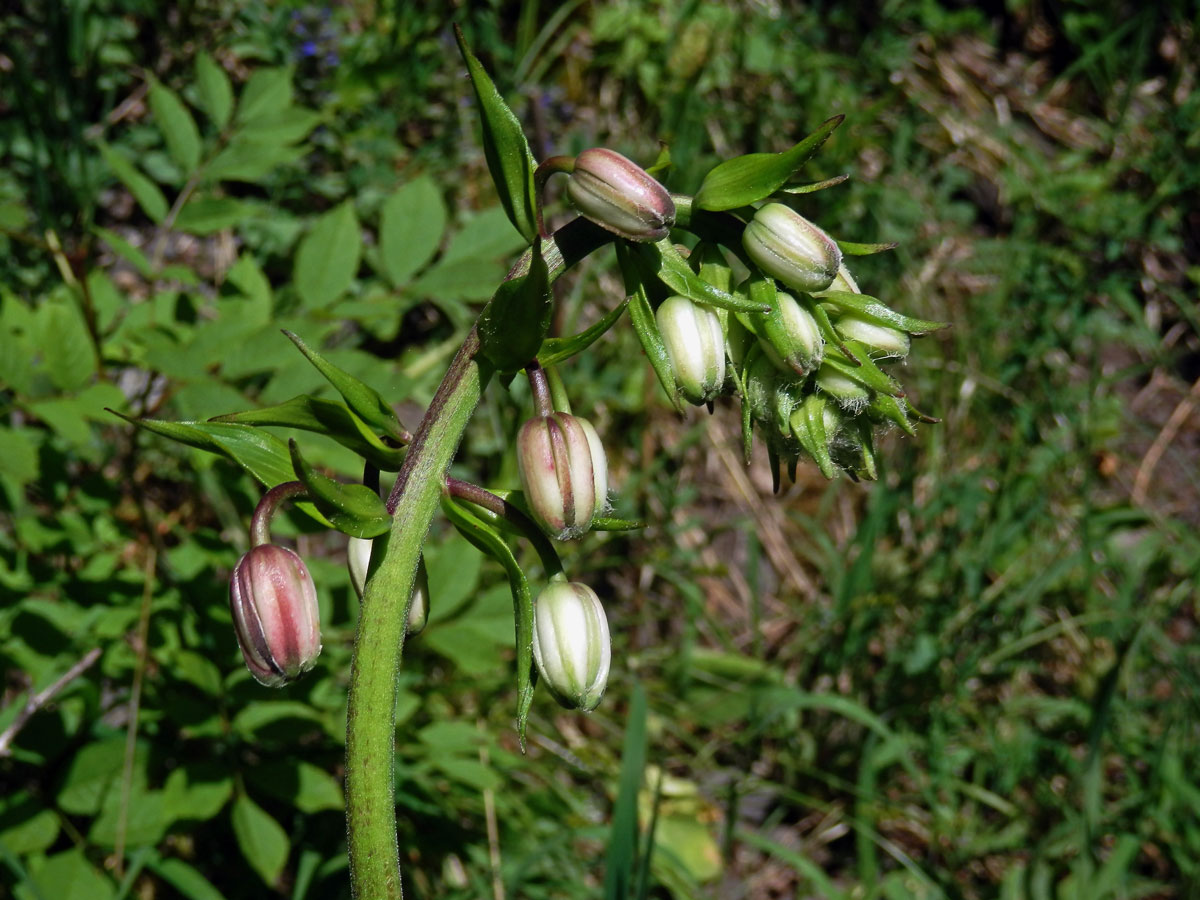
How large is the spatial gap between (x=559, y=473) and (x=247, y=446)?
397mm

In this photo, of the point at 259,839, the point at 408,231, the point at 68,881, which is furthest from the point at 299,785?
the point at 408,231

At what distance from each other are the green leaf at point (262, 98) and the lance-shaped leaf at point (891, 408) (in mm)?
1734

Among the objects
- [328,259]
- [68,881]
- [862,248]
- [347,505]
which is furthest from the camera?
[328,259]

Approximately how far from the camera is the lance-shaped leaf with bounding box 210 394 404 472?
1300 millimetres

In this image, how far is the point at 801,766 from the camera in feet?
11.3

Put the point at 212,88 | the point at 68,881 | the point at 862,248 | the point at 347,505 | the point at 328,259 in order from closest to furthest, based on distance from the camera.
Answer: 1. the point at 347,505
2. the point at 862,248
3. the point at 68,881
4. the point at 328,259
5. the point at 212,88

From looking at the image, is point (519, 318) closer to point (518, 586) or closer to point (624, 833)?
point (518, 586)

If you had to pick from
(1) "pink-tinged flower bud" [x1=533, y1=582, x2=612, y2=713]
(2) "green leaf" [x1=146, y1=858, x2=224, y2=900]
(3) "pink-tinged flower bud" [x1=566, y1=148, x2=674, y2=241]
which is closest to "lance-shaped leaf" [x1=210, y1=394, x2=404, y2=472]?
(1) "pink-tinged flower bud" [x1=533, y1=582, x2=612, y2=713]

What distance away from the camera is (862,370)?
1265mm

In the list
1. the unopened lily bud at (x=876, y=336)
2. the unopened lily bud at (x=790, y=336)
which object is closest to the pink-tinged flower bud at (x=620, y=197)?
the unopened lily bud at (x=790, y=336)

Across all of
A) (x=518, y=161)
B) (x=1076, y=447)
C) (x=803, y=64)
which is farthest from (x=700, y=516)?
(x=518, y=161)

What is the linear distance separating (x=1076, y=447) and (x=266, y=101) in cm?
292

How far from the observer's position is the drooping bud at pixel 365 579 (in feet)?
4.46

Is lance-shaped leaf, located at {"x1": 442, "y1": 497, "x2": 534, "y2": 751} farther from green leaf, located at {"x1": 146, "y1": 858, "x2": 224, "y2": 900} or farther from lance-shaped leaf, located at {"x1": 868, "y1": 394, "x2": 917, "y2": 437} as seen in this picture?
green leaf, located at {"x1": 146, "y1": 858, "x2": 224, "y2": 900}
